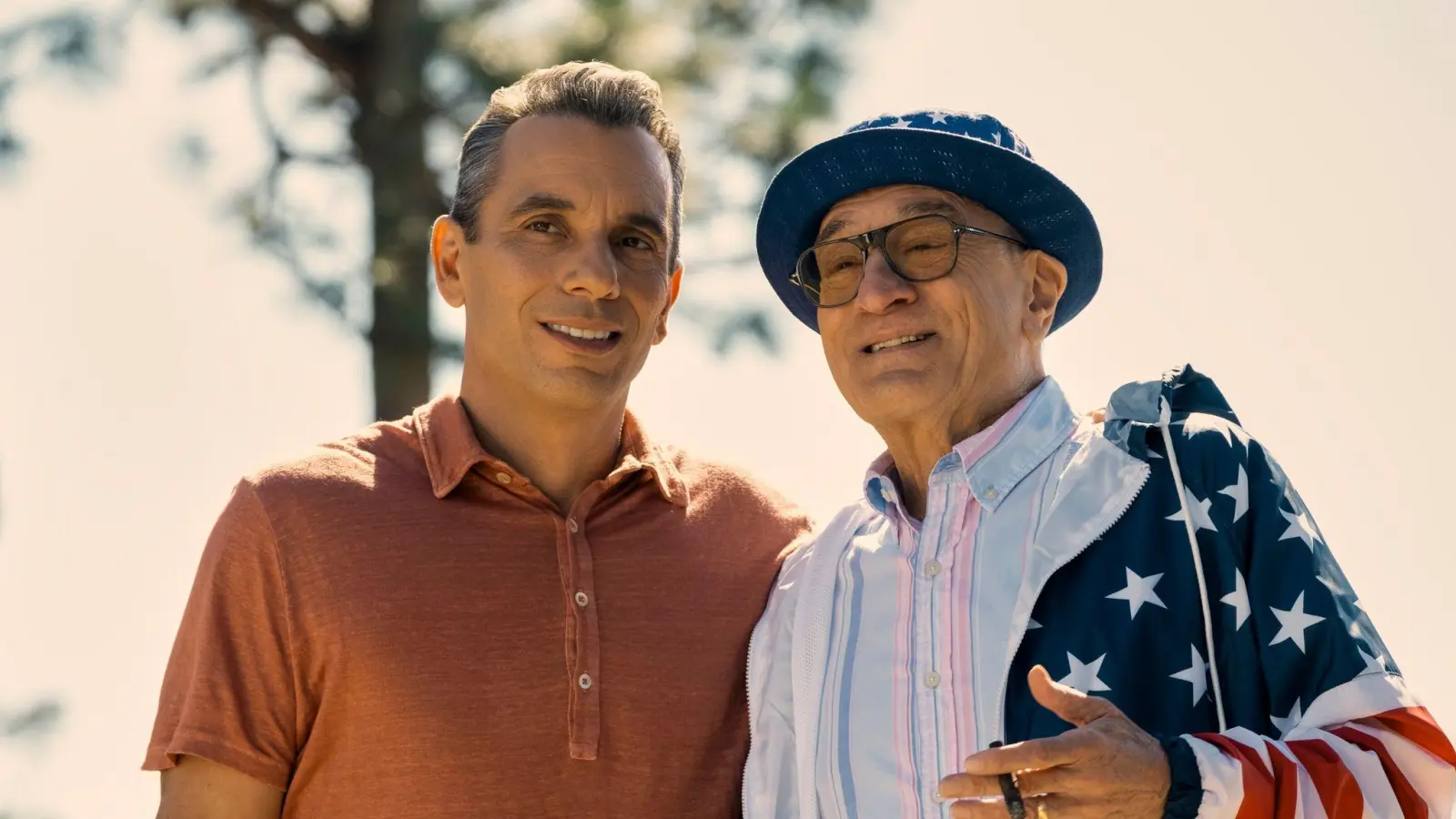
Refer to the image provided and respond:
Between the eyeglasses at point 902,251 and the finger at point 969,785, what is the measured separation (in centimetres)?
121

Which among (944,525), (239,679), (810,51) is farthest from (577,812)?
(810,51)

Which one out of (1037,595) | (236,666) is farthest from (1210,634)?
(236,666)

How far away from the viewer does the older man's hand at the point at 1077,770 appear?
235cm

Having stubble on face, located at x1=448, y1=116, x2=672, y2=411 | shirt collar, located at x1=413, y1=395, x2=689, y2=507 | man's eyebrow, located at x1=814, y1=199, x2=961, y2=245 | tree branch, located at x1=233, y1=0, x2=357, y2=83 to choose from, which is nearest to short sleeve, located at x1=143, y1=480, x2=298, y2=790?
shirt collar, located at x1=413, y1=395, x2=689, y2=507

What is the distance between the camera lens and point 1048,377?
3.43 metres

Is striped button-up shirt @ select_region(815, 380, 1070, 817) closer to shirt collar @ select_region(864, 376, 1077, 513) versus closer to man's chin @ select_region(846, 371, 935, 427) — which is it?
shirt collar @ select_region(864, 376, 1077, 513)

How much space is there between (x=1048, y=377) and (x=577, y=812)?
1.30m

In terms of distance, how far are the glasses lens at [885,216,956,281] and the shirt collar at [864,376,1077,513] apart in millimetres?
324

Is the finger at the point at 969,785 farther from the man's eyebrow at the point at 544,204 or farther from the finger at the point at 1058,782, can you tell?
the man's eyebrow at the point at 544,204

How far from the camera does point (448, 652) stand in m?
3.26

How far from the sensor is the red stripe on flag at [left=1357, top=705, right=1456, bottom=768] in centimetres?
261

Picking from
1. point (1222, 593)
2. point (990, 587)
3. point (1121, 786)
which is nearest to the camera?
point (1121, 786)

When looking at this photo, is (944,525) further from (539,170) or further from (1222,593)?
(539,170)

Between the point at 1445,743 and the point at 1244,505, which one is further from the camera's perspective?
the point at 1244,505
